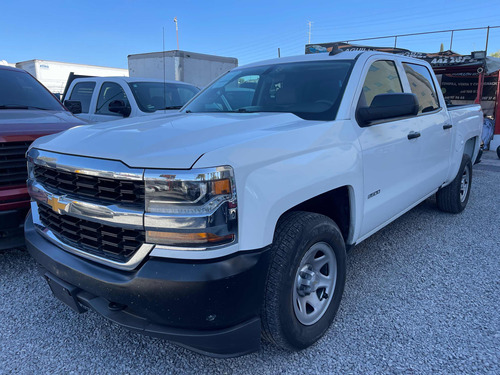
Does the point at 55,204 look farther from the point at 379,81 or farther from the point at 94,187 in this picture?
the point at 379,81

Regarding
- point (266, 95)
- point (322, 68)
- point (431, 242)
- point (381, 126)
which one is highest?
point (322, 68)

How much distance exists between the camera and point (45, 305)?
9.70ft

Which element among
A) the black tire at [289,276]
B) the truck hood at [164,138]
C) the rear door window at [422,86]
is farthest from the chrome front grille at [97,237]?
the rear door window at [422,86]

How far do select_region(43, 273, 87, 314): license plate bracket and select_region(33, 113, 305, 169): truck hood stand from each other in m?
0.75

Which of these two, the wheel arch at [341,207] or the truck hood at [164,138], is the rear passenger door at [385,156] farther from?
the truck hood at [164,138]

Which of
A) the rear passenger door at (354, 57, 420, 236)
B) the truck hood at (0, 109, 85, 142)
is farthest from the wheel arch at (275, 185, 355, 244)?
the truck hood at (0, 109, 85, 142)

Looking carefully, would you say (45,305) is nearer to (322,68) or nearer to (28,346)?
(28,346)

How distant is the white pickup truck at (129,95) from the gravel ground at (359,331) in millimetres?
3401

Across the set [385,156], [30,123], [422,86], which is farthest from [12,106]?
[422,86]

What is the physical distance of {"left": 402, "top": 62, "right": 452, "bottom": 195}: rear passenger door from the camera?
3744 mm

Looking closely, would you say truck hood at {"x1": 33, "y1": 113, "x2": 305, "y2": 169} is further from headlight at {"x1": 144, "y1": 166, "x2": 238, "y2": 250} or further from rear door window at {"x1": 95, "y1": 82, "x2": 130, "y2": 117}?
rear door window at {"x1": 95, "y1": 82, "x2": 130, "y2": 117}

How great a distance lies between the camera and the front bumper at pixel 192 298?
1766mm

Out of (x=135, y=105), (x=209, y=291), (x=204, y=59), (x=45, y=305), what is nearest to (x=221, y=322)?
(x=209, y=291)

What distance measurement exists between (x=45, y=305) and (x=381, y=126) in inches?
116
